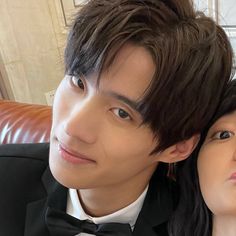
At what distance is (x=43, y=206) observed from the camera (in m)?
0.88

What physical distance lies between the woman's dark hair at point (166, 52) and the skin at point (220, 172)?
0.05m

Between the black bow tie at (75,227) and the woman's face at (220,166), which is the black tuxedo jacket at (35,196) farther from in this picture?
the woman's face at (220,166)

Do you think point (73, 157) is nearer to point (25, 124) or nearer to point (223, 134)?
point (223, 134)

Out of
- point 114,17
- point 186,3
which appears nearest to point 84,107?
point 114,17

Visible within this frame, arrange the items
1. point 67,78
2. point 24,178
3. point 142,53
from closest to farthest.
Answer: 1. point 142,53
2. point 67,78
3. point 24,178

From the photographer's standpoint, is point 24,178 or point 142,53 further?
point 24,178

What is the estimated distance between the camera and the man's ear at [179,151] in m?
0.74

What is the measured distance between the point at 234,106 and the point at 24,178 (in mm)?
538

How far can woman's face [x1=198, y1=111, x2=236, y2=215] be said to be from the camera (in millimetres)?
605

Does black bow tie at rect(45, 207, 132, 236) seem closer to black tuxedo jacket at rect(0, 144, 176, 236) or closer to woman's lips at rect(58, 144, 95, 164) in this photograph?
black tuxedo jacket at rect(0, 144, 176, 236)

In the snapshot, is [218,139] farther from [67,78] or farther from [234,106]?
[67,78]

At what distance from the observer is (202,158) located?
674mm

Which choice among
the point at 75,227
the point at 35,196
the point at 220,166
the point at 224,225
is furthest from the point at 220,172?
the point at 35,196

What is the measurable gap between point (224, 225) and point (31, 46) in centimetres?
159
